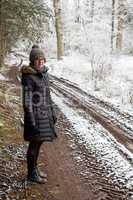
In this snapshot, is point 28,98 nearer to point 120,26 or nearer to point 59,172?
point 59,172

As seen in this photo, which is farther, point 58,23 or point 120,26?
point 120,26

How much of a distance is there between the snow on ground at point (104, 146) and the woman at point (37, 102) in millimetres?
1745

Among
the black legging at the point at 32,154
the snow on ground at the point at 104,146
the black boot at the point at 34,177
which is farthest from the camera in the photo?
the snow on ground at the point at 104,146

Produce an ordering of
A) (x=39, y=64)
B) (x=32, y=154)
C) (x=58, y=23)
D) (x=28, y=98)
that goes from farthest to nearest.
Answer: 1. (x=58, y=23)
2. (x=32, y=154)
3. (x=39, y=64)
4. (x=28, y=98)

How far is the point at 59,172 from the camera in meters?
7.70

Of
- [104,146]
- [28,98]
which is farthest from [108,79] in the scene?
[28,98]

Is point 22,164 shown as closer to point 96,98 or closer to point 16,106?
point 16,106

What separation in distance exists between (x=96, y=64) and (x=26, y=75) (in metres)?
16.5

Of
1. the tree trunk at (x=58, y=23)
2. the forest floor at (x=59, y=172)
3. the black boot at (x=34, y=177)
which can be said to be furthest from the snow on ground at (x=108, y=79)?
the black boot at (x=34, y=177)

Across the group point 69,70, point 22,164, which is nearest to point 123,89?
point 69,70

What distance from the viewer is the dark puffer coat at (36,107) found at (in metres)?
6.54

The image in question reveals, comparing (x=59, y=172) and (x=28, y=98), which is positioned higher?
(x=28, y=98)

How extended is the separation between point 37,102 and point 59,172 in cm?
176

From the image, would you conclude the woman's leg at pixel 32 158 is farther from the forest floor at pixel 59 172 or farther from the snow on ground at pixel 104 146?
the snow on ground at pixel 104 146
